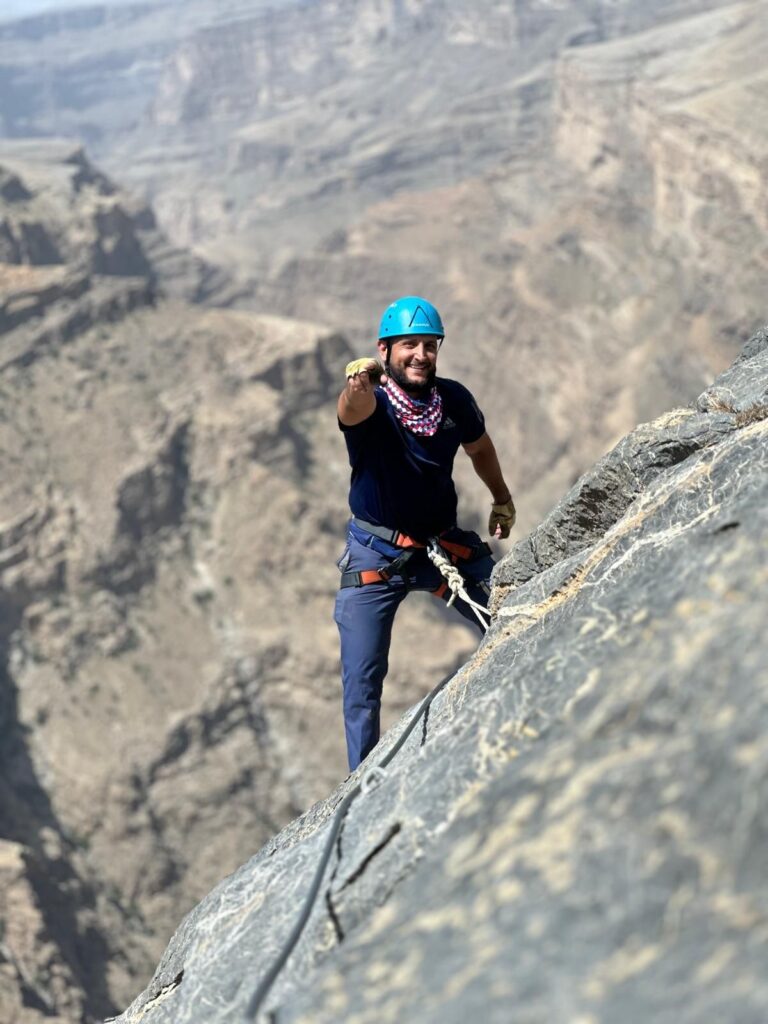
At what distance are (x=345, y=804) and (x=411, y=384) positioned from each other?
2630 millimetres

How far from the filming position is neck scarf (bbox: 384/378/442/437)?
Result: 627 cm

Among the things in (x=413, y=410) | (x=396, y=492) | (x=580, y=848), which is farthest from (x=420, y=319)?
(x=580, y=848)

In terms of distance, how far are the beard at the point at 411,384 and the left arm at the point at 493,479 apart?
66 centimetres

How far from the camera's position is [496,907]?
10.4 ft

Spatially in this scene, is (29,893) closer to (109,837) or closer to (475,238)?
(109,837)

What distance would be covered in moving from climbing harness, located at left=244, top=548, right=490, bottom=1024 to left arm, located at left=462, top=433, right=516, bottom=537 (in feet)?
2.21

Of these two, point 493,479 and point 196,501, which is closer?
point 493,479

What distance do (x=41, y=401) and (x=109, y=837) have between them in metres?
20.1

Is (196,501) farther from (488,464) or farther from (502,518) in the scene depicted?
(488,464)

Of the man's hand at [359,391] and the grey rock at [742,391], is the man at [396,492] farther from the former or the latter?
the grey rock at [742,391]

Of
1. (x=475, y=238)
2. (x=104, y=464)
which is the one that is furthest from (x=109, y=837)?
(x=475, y=238)

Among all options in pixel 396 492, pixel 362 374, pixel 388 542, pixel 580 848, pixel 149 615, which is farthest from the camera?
pixel 149 615

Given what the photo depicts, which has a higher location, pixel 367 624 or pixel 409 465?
pixel 409 465

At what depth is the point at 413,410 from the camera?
629cm
